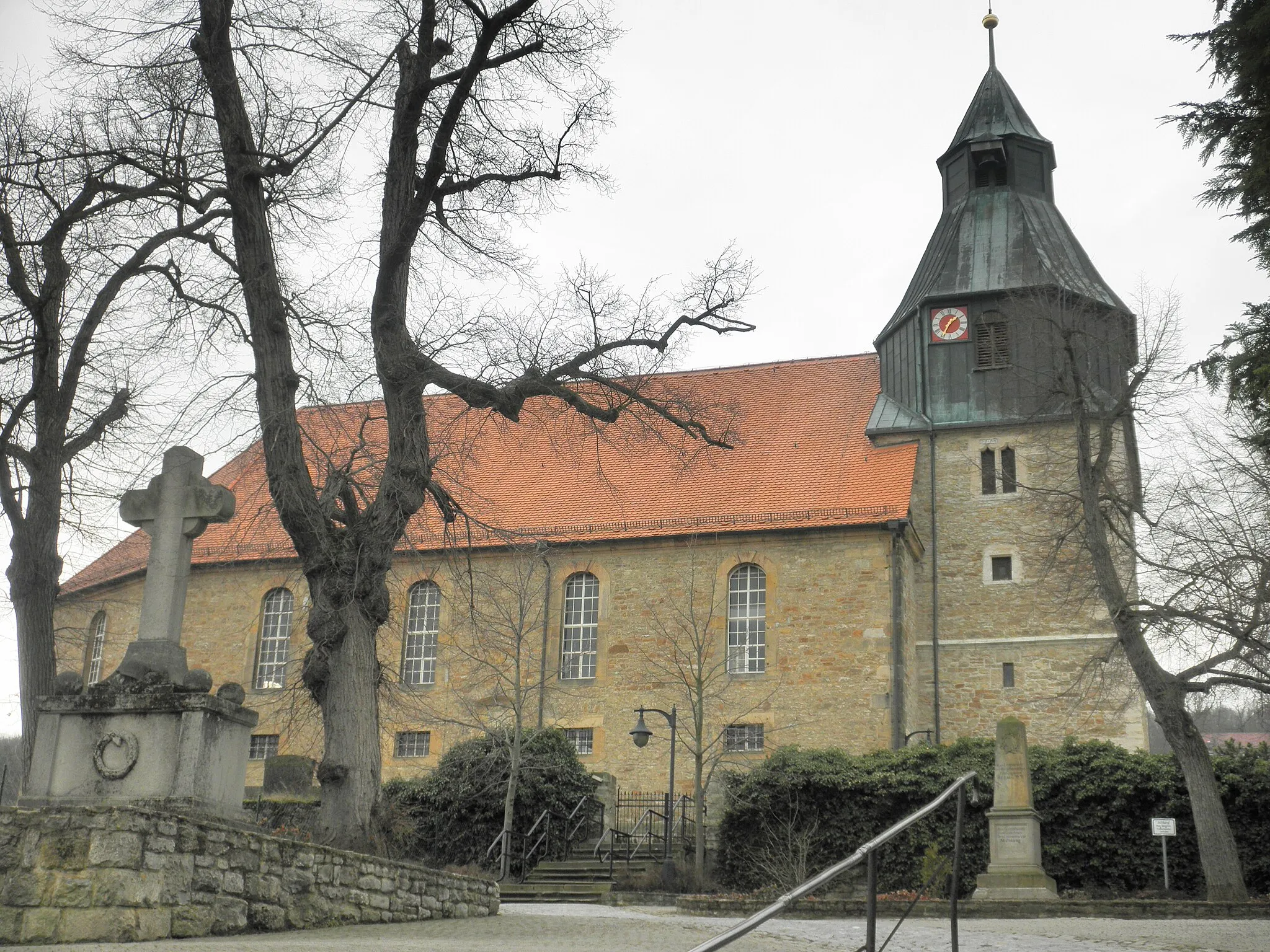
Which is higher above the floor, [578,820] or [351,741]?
[351,741]

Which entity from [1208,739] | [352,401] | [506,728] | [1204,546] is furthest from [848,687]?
[1208,739]

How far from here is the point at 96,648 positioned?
28.6 m

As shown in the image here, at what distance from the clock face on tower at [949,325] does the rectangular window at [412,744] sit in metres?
12.8

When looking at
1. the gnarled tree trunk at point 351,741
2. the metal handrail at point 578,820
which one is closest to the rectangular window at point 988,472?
the metal handrail at point 578,820

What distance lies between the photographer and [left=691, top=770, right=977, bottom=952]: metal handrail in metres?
3.74

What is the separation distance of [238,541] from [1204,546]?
37.8 feet

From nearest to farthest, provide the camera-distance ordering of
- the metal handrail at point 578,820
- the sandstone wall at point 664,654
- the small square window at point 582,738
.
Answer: the metal handrail at point 578,820 < the sandstone wall at point 664,654 < the small square window at point 582,738

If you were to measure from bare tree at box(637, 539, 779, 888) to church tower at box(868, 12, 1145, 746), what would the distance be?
303 cm

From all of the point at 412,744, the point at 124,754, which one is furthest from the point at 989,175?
the point at 124,754

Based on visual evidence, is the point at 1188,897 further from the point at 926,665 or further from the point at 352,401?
the point at 352,401

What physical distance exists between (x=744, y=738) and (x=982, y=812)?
5.80m

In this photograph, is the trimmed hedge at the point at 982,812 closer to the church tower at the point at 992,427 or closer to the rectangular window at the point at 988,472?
the church tower at the point at 992,427

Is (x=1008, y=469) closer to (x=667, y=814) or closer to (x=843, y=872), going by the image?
(x=667, y=814)

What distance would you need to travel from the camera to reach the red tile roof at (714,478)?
80.7ft
